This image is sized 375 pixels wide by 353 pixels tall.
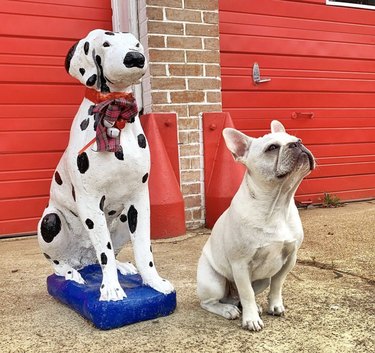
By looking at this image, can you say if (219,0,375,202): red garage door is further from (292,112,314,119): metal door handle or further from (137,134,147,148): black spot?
(137,134,147,148): black spot

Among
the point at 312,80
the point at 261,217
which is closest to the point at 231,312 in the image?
the point at 261,217

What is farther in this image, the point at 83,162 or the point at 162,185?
the point at 162,185

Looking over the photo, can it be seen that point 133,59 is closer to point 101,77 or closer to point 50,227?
point 101,77

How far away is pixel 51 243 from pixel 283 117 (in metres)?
3.53

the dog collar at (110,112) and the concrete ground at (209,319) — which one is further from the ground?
the dog collar at (110,112)

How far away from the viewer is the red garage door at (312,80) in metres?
4.85

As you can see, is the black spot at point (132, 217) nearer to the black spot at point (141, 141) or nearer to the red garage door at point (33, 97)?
the black spot at point (141, 141)

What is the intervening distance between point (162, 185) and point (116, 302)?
6.50 ft

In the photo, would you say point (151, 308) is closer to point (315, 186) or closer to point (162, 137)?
point (162, 137)

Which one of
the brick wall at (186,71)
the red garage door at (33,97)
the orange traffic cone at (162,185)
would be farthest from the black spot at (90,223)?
the red garage door at (33,97)

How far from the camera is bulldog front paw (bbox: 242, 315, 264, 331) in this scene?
6.22ft

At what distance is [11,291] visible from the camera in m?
2.63

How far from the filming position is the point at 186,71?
13.9ft

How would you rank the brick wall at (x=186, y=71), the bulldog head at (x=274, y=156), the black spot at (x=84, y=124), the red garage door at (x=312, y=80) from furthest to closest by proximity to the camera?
the red garage door at (x=312, y=80)
the brick wall at (x=186, y=71)
the black spot at (x=84, y=124)
the bulldog head at (x=274, y=156)
